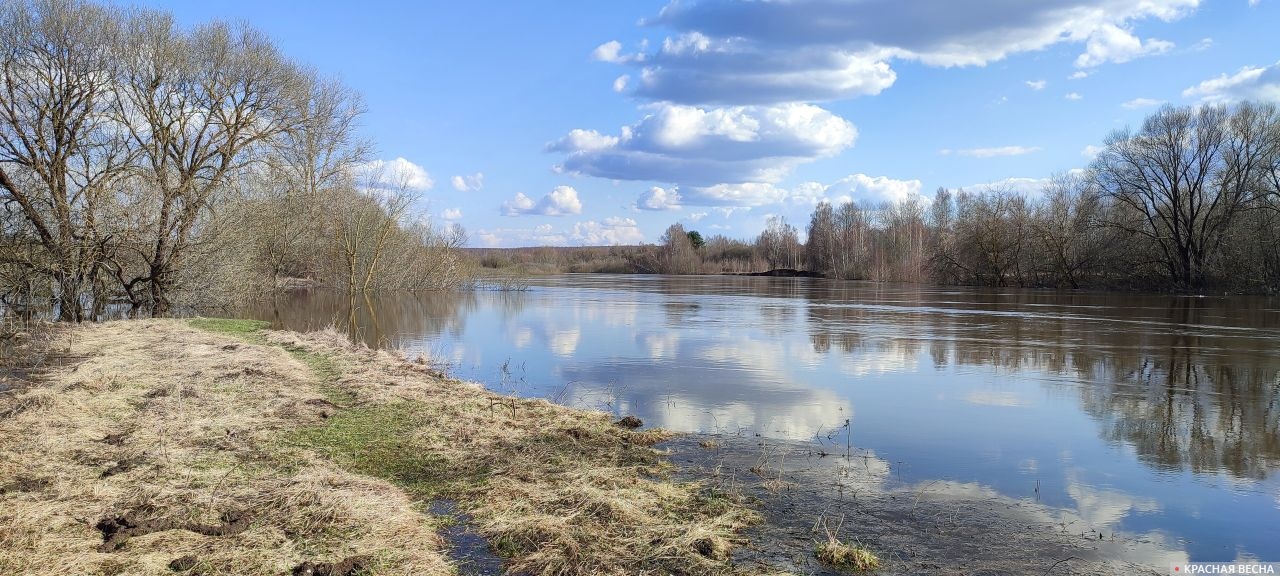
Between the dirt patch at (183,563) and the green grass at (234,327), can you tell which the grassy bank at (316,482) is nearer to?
the dirt patch at (183,563)

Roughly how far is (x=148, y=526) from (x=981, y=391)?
11371 millimetres

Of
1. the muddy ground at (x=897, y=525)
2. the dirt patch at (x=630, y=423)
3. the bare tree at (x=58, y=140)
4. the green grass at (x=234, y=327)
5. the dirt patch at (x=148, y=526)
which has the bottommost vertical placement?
the muddy ground at (x=897, y=525)

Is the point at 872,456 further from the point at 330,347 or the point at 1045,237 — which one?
the point at 1045,237

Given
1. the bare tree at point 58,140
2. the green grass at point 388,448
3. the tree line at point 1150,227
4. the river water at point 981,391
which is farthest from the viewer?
the tree line at point 1150,227

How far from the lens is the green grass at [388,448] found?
6145mm

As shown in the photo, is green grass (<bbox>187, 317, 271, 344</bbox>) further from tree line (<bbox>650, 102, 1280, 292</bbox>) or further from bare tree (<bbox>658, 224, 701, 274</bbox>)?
bare tree (<bbox>658, 224, 701, 274</bbox>)

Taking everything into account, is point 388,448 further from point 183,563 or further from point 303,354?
point 303,354

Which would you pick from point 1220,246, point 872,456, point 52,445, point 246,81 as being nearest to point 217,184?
point 246,81

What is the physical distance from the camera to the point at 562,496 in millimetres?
5586

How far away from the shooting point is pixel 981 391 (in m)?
11.8

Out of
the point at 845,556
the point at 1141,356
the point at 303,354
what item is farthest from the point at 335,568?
the point at 1141,356

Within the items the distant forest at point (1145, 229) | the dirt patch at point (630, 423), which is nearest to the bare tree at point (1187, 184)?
the distant forest at point (1145, 229)

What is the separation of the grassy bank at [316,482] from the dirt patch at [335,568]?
12 millimetres

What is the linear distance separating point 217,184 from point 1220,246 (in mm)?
50732
